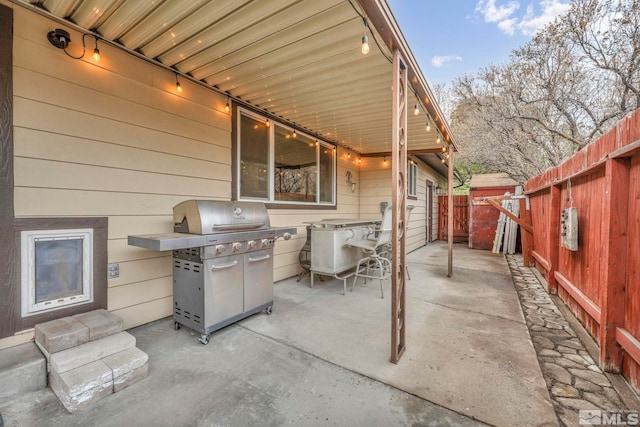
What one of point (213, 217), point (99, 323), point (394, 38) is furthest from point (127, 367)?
point (394, 38)

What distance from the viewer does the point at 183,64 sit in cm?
282

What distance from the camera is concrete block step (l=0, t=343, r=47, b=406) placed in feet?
5.49

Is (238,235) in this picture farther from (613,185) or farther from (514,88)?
(514,88)

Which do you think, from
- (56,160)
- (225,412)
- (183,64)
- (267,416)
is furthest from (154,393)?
(183,64)

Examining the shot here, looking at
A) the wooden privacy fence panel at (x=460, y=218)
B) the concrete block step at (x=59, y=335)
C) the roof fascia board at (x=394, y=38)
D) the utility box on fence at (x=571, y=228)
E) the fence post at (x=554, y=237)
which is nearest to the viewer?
the roof fascia board at (x=394, y=38)

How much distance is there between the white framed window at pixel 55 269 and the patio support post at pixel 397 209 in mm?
2621

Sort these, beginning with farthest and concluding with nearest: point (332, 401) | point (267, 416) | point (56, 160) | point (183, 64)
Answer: point (183, 64), point (56, 160), point (332, 401), point (267, 416)

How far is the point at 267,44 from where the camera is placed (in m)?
2.43

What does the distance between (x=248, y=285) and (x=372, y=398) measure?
1613 mm

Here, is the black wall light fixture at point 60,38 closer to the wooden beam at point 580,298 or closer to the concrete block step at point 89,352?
the concrete block step at point 89,352

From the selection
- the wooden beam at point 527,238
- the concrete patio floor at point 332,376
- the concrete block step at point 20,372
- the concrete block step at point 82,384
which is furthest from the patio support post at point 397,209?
the wooden beam at point 527,238

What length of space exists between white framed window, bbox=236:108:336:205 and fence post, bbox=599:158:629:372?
3696 mm

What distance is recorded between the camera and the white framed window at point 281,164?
3.88m

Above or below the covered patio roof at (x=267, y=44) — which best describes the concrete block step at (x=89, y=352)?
below
